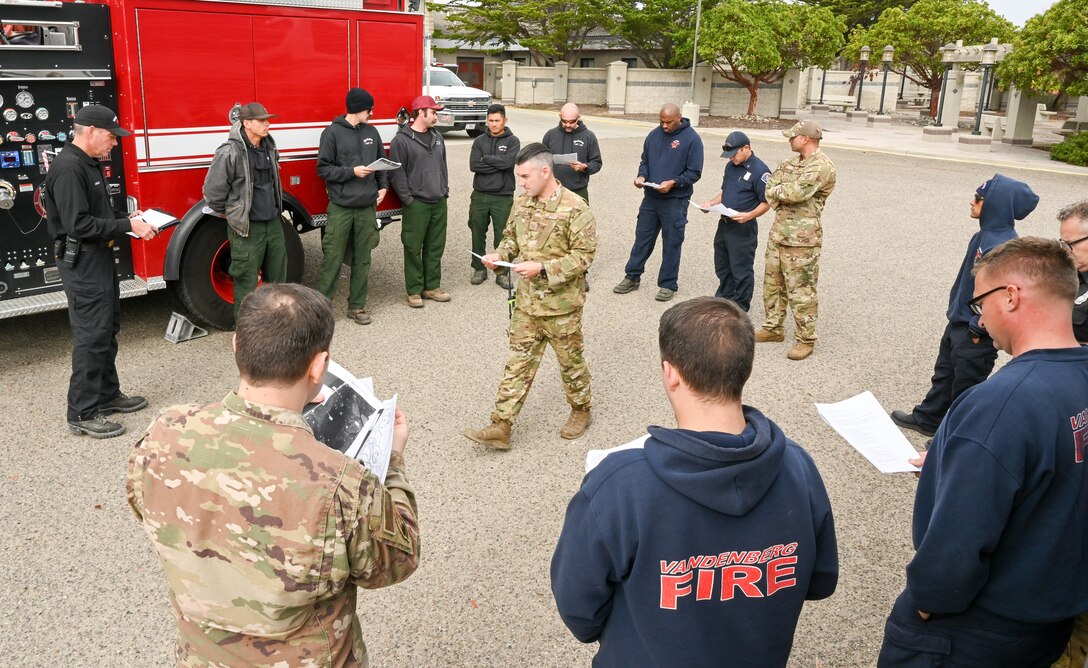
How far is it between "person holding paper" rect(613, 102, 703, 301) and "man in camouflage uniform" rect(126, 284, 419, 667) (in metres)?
6.92

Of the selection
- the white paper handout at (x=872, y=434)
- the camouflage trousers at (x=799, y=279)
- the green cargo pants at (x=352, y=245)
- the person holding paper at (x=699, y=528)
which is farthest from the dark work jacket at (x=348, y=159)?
the person holding paper at (x=699, y=528)

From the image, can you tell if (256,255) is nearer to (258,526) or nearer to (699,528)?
(258,526)

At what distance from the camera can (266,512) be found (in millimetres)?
Result: 1998

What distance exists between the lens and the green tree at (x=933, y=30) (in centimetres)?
3288

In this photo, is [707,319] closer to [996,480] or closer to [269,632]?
[996,480]

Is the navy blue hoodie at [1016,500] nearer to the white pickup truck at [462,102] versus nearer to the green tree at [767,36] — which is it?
the white pickup truck at [462,102]

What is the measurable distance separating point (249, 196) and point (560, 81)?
116 ft

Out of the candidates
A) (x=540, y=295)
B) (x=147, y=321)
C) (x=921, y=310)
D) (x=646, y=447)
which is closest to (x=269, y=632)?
(x=646, y=447)

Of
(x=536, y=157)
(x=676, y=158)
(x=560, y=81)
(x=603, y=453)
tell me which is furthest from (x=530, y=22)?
(x=603, y=453)

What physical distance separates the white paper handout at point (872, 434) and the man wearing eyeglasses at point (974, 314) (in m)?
2.27

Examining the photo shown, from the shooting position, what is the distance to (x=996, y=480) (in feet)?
7.63

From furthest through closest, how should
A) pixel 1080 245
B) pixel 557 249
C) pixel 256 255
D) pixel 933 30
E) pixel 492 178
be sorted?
1. pixel 933 30
2. pixel 492 178
3. pixel 256 255
4. pixel 557 249
5. pixel 1080 245

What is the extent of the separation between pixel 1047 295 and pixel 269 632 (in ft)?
7.67

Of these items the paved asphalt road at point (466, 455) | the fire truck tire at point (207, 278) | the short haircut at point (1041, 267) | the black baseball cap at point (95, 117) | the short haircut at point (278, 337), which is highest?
the black baseball cap at point (95, 117)
